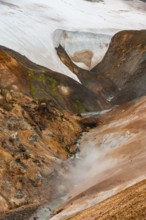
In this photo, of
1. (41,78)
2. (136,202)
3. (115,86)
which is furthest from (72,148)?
(115,86)

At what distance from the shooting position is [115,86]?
7256cm

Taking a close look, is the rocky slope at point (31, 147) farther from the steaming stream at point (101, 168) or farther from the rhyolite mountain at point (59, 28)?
the rhyolite mountain at point (59, 28)

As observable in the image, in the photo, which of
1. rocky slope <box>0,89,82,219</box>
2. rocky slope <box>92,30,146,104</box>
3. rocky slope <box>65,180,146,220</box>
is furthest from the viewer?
rocky slope <box>92,30,146,104</box>

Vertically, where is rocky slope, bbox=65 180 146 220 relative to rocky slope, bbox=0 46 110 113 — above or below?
above

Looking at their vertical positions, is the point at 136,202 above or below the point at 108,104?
above

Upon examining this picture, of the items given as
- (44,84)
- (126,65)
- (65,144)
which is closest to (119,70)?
(126,65)

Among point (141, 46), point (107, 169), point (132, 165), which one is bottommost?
point (141, 46)

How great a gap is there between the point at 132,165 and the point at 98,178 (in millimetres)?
3390

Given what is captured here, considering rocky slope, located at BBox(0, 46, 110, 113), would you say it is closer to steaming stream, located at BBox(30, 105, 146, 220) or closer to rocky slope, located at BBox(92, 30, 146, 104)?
rocky slope, located at BBox(92, 30, 146, 104)

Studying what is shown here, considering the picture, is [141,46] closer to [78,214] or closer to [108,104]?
[108,104]

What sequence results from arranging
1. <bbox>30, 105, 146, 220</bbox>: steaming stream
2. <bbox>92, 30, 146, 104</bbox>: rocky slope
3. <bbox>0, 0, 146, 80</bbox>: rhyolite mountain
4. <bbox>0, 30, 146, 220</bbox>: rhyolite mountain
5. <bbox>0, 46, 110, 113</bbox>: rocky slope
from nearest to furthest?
1. <bbox>30, 105, 146, 220</bbox>: steaming stream
2. <bbox>0, 30, 146, 220</bbox>: rhyolite mountain
3. <bbox>0, 46, 110, 113</bbox>: rocky slope
4. <bbox>92, 30, 146, 104</bbox>: rocky slope
5. <bbox>0, 0, 146, 80</bbox>: rhyolite mountain

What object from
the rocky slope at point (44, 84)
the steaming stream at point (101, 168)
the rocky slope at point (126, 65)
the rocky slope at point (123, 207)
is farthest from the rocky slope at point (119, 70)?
the rocky slope at point (123, 207)

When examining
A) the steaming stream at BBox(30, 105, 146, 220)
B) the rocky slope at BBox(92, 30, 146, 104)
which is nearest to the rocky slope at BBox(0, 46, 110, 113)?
the rocky slope at BBox(92, 30, 146, 104)

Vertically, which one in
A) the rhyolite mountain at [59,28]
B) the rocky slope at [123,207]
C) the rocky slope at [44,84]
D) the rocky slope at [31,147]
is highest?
the rocky slope at [123,207]
